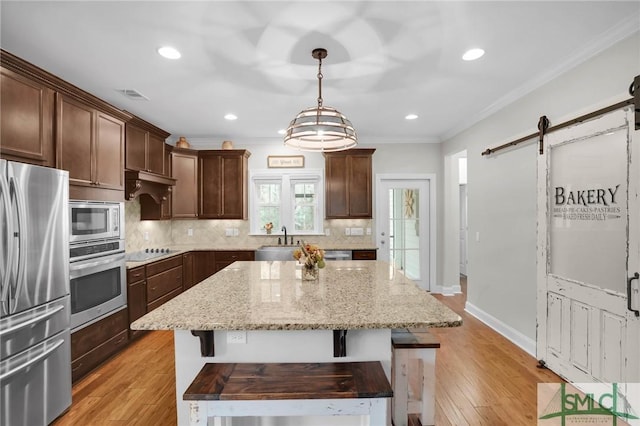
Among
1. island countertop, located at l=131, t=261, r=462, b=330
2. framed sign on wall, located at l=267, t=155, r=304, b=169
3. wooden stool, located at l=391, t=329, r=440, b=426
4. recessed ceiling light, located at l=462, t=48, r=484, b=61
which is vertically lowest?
wooden stool, located at l=391, t=329, r=440, b=426

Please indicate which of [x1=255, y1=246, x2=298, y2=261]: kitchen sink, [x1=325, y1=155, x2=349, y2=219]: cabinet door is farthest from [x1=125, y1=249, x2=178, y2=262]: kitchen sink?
[x1=325, y1=155, x2=349, y2=219]: cabinet door

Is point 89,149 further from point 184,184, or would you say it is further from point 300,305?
point 300,305

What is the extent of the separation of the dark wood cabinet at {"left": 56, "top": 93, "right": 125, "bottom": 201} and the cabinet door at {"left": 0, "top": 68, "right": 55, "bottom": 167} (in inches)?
3.2

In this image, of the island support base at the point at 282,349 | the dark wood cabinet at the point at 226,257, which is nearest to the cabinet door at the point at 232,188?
the dark wood cabinet at the point at 226,257

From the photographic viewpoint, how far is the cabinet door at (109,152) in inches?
116

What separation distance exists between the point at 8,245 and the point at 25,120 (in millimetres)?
918

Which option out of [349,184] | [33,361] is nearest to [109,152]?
[33,361]

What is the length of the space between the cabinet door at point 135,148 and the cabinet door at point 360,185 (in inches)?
113

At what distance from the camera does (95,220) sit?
2.83 m

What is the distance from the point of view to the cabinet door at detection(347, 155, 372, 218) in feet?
16.6

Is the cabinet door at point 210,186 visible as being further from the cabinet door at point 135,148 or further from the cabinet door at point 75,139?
the cabinet door at point 75,139

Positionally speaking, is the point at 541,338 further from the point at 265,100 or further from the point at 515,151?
the point at 265,100

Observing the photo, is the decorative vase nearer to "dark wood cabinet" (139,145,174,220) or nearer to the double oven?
the double oven

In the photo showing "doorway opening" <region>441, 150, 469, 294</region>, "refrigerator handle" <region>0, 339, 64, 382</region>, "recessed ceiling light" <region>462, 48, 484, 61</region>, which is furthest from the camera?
"doorway opening" <region>441, 150, 469, 294</region>
